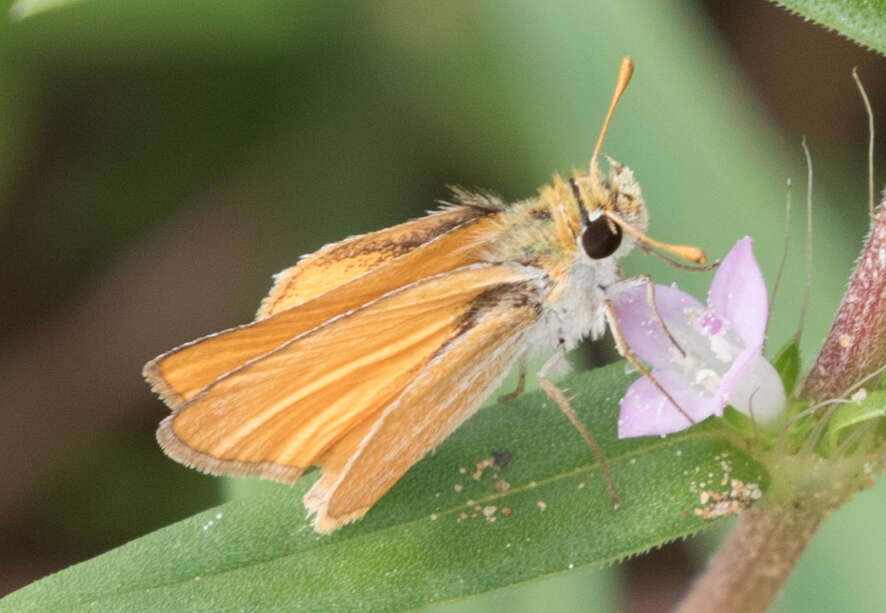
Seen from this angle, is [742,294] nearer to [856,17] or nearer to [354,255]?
[856,17]

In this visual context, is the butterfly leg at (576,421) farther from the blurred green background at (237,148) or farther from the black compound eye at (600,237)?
the blurred green background at (237,148)

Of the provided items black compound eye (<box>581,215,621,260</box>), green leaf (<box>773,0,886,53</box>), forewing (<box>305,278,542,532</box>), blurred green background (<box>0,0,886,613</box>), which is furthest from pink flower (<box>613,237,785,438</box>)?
blurred green background (<box>0,0,886,613</box>)

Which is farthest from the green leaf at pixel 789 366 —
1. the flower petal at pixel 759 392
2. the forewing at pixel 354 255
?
the forewing at pixel 354 255

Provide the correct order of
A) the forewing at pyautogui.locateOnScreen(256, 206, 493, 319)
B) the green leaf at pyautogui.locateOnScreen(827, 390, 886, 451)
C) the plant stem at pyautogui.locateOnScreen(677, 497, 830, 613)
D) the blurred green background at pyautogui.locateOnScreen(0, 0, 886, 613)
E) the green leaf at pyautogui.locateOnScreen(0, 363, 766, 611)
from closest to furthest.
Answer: the green leaf at pyautogui.locateOnScreen(827, 390, 886, 451) < the green leaf at pyautogui.locateOnScreen(0, 363, 766, 611) < the plant stem at pyautogui.locateOnScreen(677, 497, 830, 613) < the forewing at pyautogui.locateOnScreen(256, 206, 493, 319) < the blurred green background at pyautogui.locateOnScreen(0, 0, 886, 613)

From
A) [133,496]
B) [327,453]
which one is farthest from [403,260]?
[133,496]

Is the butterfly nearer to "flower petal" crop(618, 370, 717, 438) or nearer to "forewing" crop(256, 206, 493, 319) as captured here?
"forewing" crop(256, 206, 493, 319)

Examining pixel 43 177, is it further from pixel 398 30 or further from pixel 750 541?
pixel 750 541
